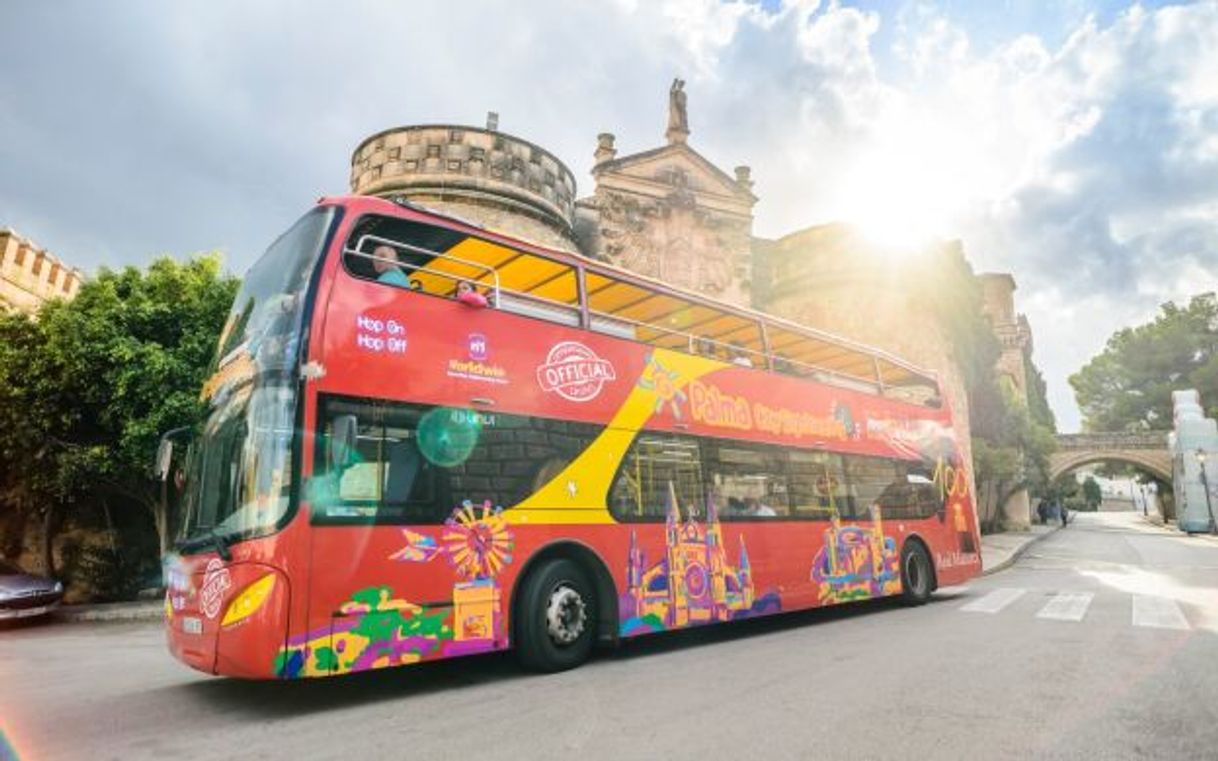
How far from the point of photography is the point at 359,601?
4730 millimetres

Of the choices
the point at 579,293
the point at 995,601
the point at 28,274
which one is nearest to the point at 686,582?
the point at 579,293

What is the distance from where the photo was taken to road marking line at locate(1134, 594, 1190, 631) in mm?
7953

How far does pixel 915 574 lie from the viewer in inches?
417

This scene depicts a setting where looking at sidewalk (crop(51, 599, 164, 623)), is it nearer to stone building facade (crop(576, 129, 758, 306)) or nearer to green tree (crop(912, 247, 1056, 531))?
stone building facade (crop(576, 129, 758, 306))

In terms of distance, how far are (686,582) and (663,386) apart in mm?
2047

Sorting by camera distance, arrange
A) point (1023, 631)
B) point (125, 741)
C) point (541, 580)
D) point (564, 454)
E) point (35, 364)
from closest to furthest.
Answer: point (125, 741)
point (541, 580)
point (564, 454)
point (1023, 631)
point (35, 364)

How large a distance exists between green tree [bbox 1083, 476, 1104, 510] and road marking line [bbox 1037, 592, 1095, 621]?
Result: 114 metres

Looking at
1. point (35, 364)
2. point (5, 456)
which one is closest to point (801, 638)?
point (35, 364)

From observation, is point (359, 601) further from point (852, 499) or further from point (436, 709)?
point (852, 499)

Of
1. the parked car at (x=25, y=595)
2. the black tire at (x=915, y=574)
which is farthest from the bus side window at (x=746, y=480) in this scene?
the parked car at (x=25, y=595)

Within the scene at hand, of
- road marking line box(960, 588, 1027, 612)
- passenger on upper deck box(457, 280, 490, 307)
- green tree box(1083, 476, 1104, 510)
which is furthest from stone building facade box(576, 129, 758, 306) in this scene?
green tree box(1083, 476, 1104, 510)

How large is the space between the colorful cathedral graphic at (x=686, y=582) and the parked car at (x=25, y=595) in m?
13.0

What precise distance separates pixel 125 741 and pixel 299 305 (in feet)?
9.54

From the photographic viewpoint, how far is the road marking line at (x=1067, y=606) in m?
8.75
